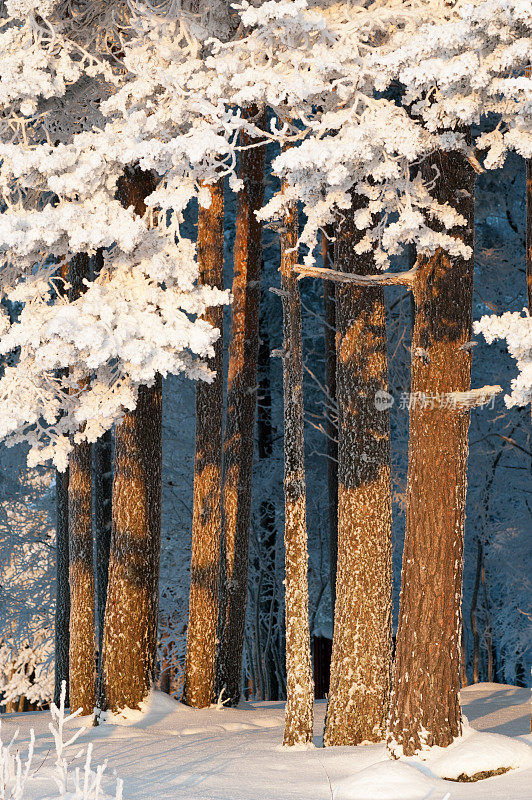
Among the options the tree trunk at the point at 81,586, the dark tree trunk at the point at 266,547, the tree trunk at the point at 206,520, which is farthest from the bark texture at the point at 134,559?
the dark tree trunk at the point at 266,547

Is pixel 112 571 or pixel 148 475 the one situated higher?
pixel 148 475

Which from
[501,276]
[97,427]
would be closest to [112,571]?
[97,427]

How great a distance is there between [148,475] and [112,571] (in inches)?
45.5

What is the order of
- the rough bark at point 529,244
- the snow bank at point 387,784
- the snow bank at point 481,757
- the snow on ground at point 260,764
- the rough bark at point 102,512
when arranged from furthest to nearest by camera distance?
1. the rough bark at point 102,512
2. the rough bark at point 529,244
3. the snow bank at point 481,757
4. the snow on ground at point 260,764
5. the snow bank at point 387,784

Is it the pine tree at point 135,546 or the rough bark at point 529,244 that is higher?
the rough bark at point 529,244

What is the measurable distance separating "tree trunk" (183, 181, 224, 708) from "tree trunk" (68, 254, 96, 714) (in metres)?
1.41

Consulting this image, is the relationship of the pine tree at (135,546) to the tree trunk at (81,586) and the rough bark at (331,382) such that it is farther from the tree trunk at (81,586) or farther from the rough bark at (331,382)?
the rough bark at (331,382)

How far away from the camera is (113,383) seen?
9.06m

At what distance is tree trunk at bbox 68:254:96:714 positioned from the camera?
1220 cm

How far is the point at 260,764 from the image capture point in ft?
24.3

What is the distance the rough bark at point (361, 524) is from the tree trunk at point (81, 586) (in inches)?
173

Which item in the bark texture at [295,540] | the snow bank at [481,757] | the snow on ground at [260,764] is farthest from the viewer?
the bark texture at [295,540]

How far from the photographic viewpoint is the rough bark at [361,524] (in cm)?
848

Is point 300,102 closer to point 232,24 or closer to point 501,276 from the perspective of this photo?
point 232,24
